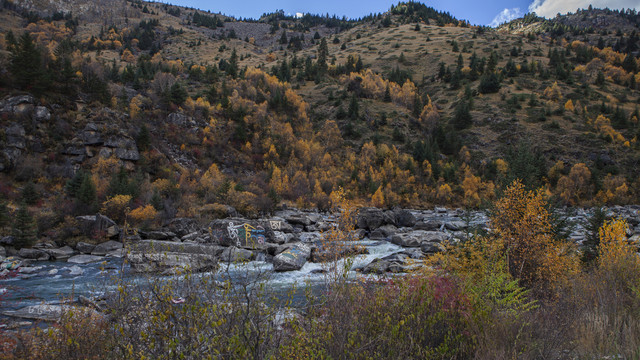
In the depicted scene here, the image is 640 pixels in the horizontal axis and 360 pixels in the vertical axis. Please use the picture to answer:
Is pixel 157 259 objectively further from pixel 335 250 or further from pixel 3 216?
pixel 3 216

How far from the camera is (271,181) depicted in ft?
150

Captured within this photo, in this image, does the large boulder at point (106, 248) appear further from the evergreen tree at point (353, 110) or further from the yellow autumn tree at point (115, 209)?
the evergreen tree at point (353, 110)

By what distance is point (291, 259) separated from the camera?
19.5 meters

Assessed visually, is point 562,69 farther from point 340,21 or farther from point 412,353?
point 340,21

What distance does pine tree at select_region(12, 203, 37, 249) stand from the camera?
19.9 meters

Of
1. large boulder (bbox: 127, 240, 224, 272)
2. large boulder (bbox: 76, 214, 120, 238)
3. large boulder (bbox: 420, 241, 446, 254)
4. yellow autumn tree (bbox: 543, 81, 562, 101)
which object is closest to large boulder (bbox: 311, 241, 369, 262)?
large boulder (bbox: 127, 240, 224, 272)

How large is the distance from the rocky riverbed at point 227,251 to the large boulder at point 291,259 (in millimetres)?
62

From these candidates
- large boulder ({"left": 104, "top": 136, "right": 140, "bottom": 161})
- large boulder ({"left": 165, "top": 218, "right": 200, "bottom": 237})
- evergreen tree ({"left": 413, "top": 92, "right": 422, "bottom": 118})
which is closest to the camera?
large boulder ({"left": 165, "top": 218, "right": 200, "bottom": 237})

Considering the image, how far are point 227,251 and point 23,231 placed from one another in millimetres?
13264

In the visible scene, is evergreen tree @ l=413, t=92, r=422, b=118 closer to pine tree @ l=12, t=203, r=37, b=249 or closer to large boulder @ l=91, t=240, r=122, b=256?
large boulder @ l=91, t=240, r=122, b=256

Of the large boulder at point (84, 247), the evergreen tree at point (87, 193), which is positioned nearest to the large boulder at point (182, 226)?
the evergreen tree at point (87, 193)

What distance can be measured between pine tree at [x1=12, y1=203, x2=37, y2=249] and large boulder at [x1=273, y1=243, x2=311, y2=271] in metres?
16.6

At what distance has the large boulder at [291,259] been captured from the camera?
18.9 meters

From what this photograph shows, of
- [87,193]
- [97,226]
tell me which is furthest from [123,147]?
[97,226]
